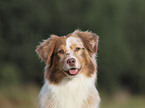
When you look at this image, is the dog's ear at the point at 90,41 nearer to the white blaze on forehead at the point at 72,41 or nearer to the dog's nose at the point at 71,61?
the white blaze on forehead at the point at 72,41

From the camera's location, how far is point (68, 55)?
7.88m

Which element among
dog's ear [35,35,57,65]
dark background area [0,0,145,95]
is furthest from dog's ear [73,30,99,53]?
dark background area [0,0,145,95]

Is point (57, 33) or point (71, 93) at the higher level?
point (57, 33)

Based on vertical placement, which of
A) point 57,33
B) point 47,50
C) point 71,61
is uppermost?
point 57,33

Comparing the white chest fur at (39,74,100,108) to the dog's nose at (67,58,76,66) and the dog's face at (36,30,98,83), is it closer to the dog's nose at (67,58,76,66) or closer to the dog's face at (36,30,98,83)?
A: the dog's face at (36,30,98,83)

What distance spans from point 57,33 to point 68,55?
2343cm

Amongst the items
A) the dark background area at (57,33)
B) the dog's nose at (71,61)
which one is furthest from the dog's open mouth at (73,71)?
the dark background area at (57,33)

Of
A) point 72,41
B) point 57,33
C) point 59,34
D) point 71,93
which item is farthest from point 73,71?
point 57,33

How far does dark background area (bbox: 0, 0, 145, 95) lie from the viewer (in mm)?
27969

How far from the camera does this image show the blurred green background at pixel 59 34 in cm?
2764

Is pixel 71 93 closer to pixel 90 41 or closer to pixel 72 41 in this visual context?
pixel 72 41

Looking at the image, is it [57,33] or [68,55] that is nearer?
[68,55]

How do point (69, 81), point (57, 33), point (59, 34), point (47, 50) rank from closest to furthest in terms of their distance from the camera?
point (69, 81), point (47, 50), point (59, 34), point (57, 33)

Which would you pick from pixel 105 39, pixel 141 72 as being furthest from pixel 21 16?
pixel 141 72
